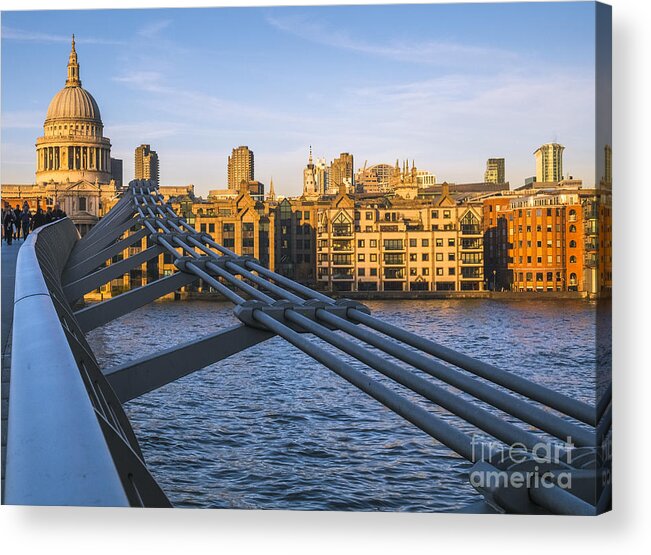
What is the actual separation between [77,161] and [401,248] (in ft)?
56.8

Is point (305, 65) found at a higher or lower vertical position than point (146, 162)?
higher

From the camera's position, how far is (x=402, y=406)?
2438 mm

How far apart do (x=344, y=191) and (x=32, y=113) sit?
41.9m

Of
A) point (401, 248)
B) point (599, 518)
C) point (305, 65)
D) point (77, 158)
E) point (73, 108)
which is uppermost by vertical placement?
point (73, 108)

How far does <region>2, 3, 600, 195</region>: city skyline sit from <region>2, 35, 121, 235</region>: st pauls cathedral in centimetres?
409

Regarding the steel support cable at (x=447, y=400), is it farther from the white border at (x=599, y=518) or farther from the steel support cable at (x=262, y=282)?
the white border at (x=599, y=518)

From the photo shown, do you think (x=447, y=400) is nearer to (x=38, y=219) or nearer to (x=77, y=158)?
(x=38, y=219)

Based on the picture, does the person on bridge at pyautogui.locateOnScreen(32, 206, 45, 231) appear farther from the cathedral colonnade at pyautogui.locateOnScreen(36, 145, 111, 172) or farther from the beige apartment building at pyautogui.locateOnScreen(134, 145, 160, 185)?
the cathedral colonnade at pyautogui.locateOnScreen(36, 145, 111, 172)

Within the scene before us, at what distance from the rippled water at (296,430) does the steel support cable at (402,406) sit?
9.27 m

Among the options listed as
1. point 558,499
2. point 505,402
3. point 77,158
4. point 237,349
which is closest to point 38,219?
point 237,349

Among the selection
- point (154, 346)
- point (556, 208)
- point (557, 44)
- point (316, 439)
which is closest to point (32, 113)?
point (557, 44)

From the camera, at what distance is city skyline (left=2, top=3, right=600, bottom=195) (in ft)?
20.0

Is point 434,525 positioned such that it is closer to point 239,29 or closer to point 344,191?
point 239,29

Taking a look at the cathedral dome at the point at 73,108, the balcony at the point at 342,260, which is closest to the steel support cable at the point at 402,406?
the cathedral dome at the point at 73,108
